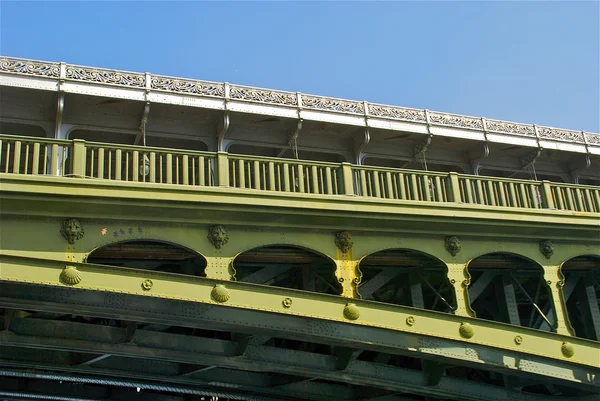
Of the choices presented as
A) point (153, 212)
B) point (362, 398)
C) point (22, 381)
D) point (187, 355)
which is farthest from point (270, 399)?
point (153, 212)

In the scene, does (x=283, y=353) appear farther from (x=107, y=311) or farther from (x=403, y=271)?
(x=107, y=311)

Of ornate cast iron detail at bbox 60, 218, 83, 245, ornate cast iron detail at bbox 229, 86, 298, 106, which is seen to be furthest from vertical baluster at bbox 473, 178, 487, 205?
ornate cast iron detail at bbox 60, 218, 83, 245

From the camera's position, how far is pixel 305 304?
609 inches

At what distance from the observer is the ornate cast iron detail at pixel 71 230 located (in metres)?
14.3

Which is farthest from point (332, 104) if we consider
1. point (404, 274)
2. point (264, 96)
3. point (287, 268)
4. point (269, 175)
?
point (287, 268)

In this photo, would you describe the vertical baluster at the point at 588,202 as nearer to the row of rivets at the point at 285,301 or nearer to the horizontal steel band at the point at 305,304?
the horizontal steel band at the point at 305,304

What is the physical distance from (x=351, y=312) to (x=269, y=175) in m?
3.28

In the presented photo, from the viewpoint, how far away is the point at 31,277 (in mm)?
13539

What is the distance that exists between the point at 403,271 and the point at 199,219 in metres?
5.48

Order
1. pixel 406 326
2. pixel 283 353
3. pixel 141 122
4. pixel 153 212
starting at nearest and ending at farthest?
pixel 153 212
pixel 406 326
pixel 283 353
pixel 141 122

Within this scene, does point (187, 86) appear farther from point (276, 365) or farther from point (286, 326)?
point (276, 365)

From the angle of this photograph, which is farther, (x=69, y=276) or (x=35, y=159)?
(x=35, y=159)

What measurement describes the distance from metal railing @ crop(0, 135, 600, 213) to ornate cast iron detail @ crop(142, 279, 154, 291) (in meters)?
1.93

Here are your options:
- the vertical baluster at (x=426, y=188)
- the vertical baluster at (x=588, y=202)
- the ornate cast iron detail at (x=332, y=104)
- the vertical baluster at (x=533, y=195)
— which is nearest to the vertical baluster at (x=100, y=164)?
the ornate cast iron detail at (x=332, y=104)
